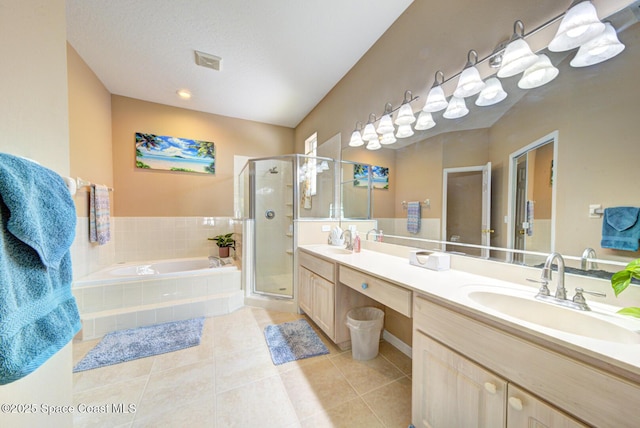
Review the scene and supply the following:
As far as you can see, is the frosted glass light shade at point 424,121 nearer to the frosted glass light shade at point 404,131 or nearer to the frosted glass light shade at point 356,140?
the frosted glass light shade at point 404,131

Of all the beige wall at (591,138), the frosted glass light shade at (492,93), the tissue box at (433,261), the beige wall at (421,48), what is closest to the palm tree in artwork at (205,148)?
the beige wall at (421,48)

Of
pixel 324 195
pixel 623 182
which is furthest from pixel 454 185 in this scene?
pixel 324 195

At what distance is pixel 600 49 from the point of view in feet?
2.86

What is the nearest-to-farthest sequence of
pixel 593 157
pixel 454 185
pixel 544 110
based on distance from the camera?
pixel 593 157
pixel 544 110
pixel 454 185

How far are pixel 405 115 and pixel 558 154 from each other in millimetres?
987

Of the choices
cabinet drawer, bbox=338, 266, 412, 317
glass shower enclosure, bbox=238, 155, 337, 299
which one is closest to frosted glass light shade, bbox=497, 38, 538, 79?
cabinet drawer, bbox=338, 266, 412, 317

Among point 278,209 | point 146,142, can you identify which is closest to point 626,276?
point 278,209

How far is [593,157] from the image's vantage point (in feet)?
2.90

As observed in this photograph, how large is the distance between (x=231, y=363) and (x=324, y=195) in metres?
1.96

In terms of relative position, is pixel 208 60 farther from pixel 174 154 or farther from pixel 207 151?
pixel 174 154

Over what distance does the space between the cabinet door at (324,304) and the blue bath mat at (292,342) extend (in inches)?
6.2

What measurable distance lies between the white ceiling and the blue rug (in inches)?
109

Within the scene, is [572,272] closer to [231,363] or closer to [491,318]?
[491,318]

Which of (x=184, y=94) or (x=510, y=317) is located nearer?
(x=510, y=317)
